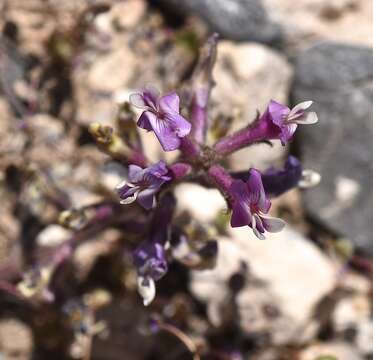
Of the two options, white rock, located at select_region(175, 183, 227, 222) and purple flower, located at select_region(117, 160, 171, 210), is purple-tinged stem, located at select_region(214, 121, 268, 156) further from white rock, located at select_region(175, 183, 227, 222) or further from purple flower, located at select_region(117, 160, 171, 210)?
white rock, located at select_region(175, 183, 227, 222)

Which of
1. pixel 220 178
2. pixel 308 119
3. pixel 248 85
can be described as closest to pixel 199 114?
pixel 220 178

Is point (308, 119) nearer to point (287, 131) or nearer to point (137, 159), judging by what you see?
point (287, 131)

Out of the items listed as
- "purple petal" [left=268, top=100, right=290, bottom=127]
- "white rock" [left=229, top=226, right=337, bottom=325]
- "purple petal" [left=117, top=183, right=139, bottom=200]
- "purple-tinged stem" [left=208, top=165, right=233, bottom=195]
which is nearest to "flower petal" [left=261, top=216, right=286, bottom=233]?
"purple-tinged stem" [left=208, top=165, right=233, bottom=195]

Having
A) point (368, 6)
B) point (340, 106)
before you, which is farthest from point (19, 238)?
point (368, 6)

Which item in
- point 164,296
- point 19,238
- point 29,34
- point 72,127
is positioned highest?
point 29,34

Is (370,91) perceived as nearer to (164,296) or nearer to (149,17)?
(149,17)
